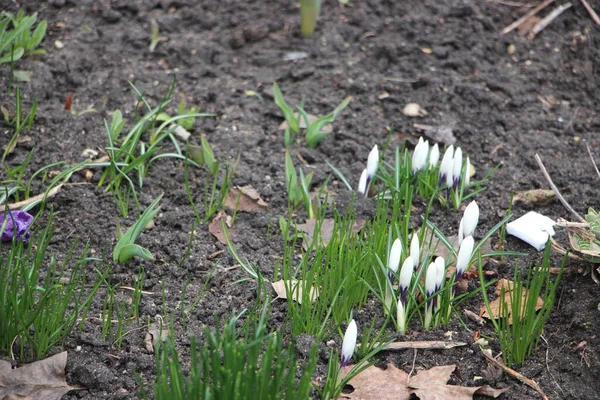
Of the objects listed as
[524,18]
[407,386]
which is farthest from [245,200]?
[524,18]

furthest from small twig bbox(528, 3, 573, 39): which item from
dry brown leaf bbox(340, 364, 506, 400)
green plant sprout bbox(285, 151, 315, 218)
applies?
dry brown leaf bbox(340, 364, 506, 400)

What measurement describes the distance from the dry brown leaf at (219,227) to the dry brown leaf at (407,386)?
2.76 feet

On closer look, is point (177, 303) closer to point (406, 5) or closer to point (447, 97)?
point (447, 97)

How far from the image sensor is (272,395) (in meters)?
1.85

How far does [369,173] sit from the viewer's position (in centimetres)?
306

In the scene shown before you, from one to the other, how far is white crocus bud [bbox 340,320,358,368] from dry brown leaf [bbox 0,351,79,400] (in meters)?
0.80

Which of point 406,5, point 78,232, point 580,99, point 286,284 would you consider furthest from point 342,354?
point 406,5

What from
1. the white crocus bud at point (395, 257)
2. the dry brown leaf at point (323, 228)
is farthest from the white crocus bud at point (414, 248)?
A: the dry brown leaf at point (323, 228)

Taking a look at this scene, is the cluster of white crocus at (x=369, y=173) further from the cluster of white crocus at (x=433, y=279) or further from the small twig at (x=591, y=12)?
the small twig at (x=591, y=12)

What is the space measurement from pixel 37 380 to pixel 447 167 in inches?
66.3

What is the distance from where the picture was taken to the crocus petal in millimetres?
2984

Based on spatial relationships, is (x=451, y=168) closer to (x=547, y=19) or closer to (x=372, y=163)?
(x=372, y=163)

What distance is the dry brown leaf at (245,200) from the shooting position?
311 cm

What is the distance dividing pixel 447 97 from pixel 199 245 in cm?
167
